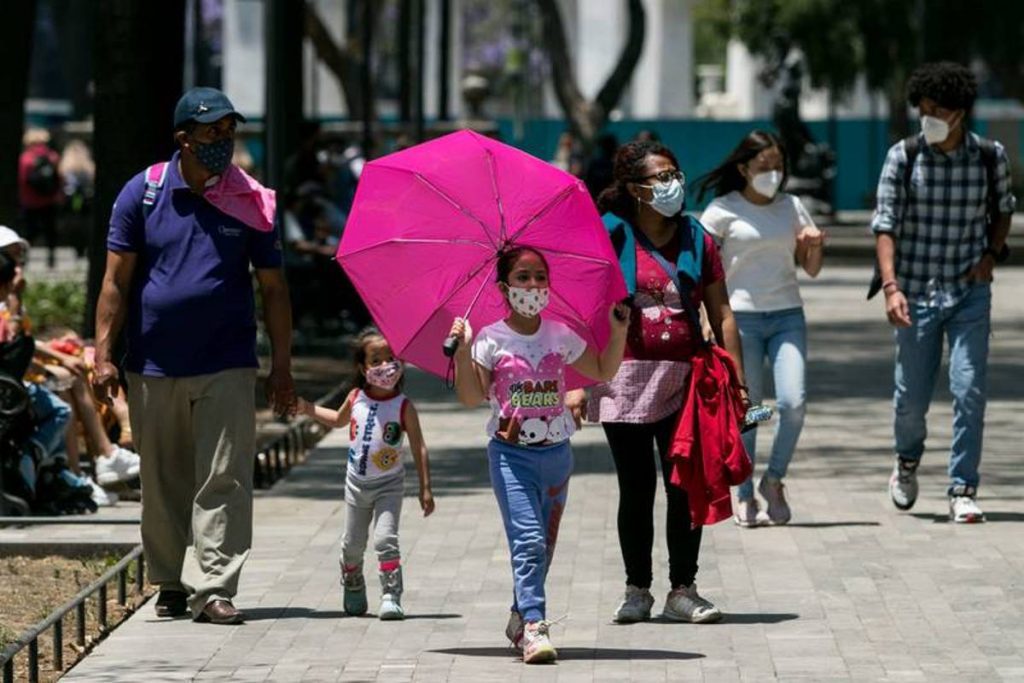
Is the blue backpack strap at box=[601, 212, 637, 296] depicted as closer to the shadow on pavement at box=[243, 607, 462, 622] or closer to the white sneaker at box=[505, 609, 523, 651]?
the white sneaker at box=[505, 609, 523, 651]

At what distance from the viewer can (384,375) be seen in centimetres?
924

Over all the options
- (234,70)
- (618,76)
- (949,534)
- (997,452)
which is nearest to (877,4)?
(618,76)

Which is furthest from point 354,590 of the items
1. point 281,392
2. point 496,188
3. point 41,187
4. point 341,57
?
point 341,57

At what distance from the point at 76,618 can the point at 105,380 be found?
85cm

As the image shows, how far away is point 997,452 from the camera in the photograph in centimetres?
1441

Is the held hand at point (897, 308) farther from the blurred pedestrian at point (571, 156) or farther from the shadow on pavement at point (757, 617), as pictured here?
the blurred pedestrian at point (571, 156)

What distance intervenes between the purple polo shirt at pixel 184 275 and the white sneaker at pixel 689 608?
1.67 metres

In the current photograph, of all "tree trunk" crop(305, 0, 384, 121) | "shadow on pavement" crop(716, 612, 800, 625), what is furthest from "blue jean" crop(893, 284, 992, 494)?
"tree trunk" crop(305, 0, 384, 121)

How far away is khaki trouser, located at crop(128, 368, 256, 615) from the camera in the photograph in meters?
9.09

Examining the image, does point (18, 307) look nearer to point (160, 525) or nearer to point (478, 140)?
point (160, 525)

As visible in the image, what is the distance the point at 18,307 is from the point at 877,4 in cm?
4064

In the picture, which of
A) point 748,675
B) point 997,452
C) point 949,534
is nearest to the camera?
point 748,675

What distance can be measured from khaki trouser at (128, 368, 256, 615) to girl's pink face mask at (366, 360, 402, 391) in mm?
403

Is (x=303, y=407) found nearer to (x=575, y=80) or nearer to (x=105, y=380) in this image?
(x=105, y=380)
